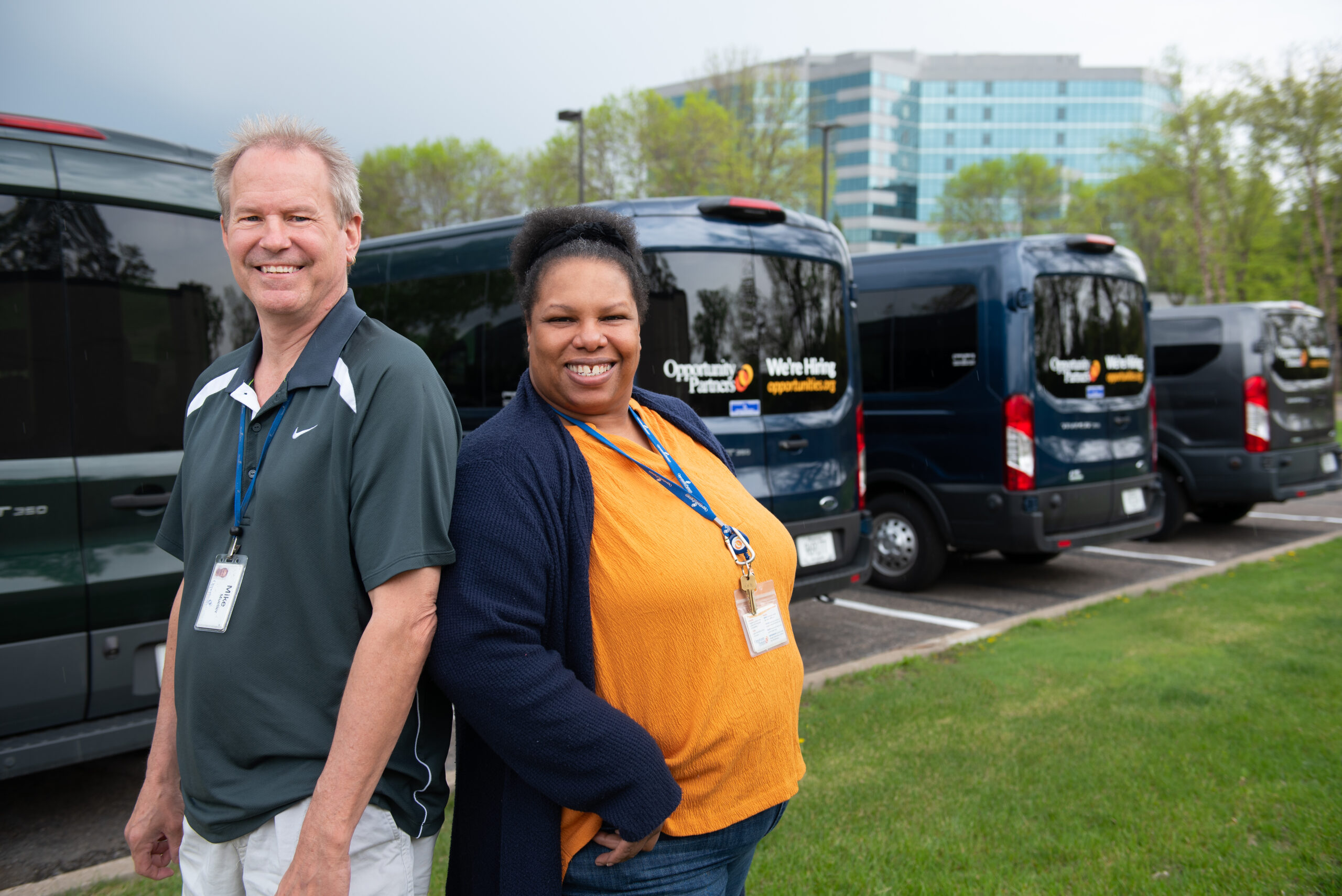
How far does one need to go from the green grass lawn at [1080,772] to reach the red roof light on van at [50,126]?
340 centimetres

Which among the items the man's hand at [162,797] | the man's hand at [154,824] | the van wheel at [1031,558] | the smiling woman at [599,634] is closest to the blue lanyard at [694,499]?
the smiling woman at [599,634]

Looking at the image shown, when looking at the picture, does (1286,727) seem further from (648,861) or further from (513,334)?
(513,334)

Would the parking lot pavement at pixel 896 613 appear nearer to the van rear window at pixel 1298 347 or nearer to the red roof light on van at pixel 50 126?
the van rear window at pixel 1298 347

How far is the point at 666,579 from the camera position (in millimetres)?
1552

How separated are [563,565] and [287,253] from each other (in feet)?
2.30

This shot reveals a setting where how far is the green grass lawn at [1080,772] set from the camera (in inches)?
114

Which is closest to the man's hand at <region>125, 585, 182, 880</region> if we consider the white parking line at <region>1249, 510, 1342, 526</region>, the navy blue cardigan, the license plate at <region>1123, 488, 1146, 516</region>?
the navy blue cardigan

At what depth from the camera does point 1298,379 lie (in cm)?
953

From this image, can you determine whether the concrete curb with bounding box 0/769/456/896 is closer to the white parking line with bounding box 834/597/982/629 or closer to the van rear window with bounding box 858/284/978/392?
the white parking line with bounding box 834/597/982/629

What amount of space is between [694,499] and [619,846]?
1.94 ft

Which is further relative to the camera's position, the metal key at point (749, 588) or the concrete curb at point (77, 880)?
the concrete curb at point (77, 880)

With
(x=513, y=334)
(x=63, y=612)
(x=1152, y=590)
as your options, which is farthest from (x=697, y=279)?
(x=1152, y=590)

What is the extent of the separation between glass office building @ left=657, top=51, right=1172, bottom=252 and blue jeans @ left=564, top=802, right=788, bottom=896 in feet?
292

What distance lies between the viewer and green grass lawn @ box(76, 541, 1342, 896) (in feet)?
9.50
